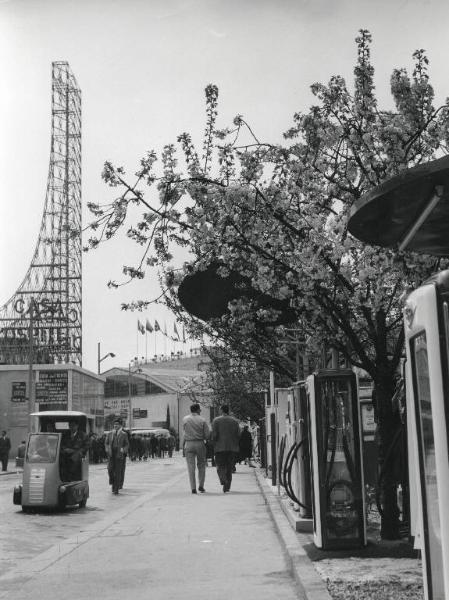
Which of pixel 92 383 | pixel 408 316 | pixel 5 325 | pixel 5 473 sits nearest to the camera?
pixel 408 316

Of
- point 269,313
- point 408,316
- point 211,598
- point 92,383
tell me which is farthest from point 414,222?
point 92,383

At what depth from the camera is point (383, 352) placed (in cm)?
892

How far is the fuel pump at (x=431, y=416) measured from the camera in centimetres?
388

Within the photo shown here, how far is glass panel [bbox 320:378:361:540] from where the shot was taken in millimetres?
8273

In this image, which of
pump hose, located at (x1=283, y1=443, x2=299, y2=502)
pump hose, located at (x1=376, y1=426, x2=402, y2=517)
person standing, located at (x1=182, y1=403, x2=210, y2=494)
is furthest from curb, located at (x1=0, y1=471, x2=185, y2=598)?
person standing, located at (x1=182, y1=403, x2=210, y2=494)

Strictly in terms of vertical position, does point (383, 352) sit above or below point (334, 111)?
below

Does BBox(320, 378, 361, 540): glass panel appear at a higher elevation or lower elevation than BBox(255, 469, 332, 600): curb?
higher

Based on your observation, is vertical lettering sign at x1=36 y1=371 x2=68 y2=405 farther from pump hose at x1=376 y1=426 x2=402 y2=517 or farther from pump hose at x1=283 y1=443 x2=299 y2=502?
pump hose at x1=376 y1=426 x2=402 y2=517

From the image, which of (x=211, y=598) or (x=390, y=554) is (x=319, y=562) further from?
(x=211, y=598)

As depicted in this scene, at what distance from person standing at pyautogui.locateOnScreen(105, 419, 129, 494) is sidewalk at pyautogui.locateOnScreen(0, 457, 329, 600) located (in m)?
5.26

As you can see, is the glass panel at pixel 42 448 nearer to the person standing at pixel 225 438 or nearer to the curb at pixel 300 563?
the person standing at pixel 225 438

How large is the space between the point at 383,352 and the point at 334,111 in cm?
256

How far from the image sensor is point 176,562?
28.3ft

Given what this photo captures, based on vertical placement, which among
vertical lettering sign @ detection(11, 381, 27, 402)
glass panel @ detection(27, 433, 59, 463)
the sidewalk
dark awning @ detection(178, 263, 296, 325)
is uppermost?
vertical lettering sign @ detection(11, 381, 27, 402)
